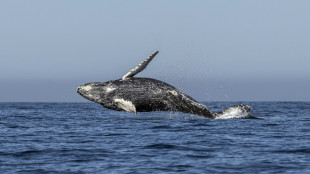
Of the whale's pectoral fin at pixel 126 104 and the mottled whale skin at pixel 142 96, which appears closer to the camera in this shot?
the whale's pectoral fin at pixel 126 104

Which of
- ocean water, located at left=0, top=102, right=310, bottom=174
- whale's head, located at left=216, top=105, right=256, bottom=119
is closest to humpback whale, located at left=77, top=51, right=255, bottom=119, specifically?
ocean water, located at left=0, top=102, right=310, bottom=174

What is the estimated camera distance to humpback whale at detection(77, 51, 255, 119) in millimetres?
24125

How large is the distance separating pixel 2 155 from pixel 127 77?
866 cm

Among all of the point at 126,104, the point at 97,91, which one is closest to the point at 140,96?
the point at 126,104

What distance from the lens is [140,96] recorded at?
2420cm

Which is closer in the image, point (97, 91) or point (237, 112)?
point (97, 91)

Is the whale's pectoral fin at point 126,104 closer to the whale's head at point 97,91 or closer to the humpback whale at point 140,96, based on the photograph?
A: the humpback whale at point 140,96

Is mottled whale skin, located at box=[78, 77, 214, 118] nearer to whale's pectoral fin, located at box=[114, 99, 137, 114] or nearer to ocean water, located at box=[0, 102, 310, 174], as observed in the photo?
whale's pectoral fin, located at box=[114, 99, 137, 114]

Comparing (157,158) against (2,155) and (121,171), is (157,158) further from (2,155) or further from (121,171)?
(2,155)

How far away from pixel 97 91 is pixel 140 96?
6.15 ft

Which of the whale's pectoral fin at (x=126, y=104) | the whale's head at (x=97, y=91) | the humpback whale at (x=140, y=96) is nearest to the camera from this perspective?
the whale's pectoral fin at (x=126, y=104)

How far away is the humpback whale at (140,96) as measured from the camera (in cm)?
2412

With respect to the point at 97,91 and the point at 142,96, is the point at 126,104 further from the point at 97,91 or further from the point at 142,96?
the point at 97,91

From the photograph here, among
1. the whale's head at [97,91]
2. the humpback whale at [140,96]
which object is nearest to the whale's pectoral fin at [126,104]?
the humpback whale at [140,96]
